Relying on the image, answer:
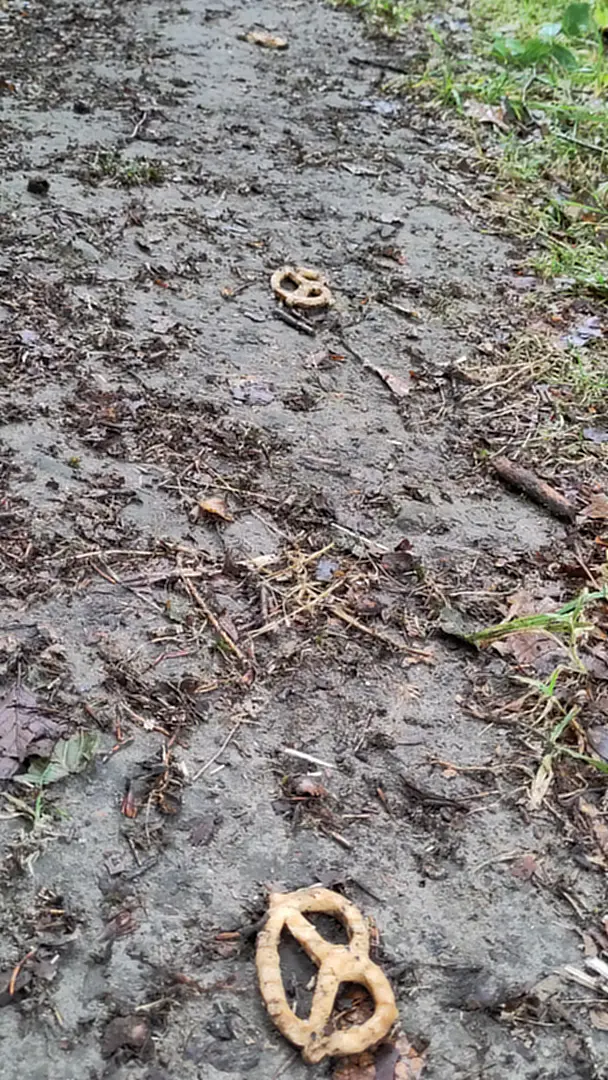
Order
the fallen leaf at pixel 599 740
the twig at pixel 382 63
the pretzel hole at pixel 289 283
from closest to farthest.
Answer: the fallen leaf at pixel 599 740 → the pretzel hole at pixel 289 283 → the twig at pixel 382 63

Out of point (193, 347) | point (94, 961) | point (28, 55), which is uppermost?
point (28, 55)

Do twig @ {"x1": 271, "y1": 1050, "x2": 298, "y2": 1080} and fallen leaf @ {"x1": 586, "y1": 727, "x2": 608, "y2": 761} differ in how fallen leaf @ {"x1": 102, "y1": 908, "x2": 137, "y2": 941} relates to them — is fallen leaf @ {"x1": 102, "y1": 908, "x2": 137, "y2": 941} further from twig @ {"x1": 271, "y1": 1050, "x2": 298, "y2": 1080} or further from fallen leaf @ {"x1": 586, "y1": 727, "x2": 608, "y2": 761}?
fallen leaf @ {"x1": 586, "y1": 727, "x2": 608, "y2": 761}

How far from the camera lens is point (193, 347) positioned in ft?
10.6

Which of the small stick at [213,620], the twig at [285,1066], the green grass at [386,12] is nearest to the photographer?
the twig at [285,1066]

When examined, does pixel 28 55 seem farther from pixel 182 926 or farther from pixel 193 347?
pixel 182 926

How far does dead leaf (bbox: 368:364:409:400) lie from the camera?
10.4ft

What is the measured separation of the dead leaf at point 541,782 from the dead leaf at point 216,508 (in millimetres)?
1082

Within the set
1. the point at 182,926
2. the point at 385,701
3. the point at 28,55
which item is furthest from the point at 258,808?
the point at 28,55

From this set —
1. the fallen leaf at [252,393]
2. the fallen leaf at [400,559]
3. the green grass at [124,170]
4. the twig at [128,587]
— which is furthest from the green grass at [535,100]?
the twig at [128,587]

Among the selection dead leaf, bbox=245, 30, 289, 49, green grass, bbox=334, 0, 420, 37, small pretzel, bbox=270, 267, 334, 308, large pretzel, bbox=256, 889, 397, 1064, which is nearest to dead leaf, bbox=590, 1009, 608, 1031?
large pretzel, bbox=256, 889, 397, 1064

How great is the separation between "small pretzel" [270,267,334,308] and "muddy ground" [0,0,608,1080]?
0.19 feet

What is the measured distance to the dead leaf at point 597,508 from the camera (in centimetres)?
274

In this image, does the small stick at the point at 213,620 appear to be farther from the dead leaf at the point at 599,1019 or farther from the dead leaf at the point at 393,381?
the dead leaf at the point at 393,381

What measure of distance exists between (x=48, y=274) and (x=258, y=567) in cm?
171
